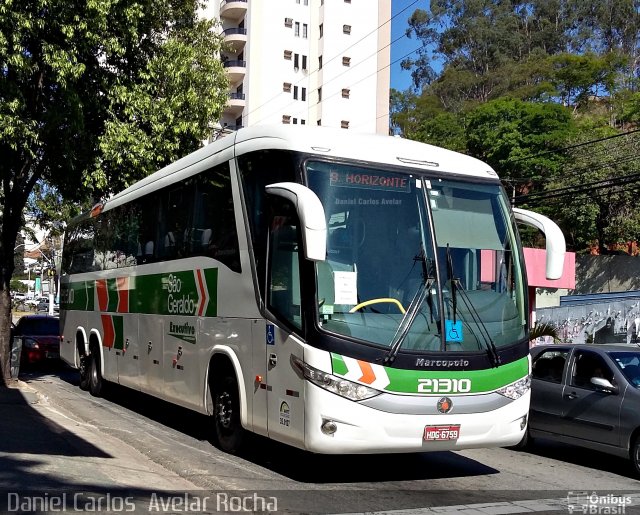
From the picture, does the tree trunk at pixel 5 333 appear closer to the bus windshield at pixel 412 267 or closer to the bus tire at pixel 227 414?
the bus tire at pixel 227 414

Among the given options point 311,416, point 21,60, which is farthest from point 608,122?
point 311,416

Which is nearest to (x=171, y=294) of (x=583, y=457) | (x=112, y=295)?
(x=112, y=295)

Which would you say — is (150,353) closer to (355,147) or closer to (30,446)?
(30,446)

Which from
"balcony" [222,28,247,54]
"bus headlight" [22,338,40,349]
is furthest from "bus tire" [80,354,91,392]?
"balcony" [222,28,247,54]

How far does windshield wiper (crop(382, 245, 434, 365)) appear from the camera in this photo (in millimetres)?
7082

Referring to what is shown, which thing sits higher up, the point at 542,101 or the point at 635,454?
the point at 542,101

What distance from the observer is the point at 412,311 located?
7.27m

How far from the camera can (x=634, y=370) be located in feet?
30.1

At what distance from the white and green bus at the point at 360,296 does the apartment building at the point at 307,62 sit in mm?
48756

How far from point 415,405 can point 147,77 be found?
10378 mm

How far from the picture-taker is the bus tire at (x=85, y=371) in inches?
605

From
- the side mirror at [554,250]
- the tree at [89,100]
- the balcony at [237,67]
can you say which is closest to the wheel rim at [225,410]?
the side mirror at [554,250]

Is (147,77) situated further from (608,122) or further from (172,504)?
(608,122)

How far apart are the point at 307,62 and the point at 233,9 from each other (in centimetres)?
701
